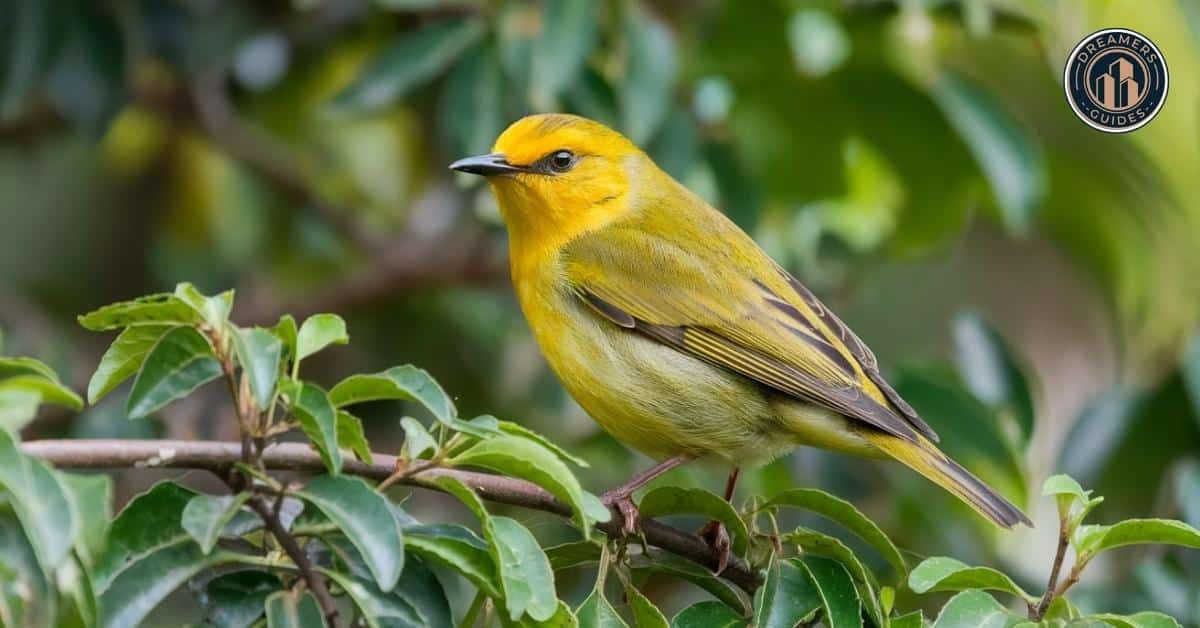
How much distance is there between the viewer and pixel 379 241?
18.9ft

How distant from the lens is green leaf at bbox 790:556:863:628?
8.43 feet

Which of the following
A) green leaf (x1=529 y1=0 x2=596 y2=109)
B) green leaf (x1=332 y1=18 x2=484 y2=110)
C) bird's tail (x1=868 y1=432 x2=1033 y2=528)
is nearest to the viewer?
bird's tail (x1=868 y1=432 x2=1033 y2=528)

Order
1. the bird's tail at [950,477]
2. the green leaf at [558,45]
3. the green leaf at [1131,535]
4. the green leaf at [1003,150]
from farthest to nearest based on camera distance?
the green leaf at [1003,150] < the green leaf at [558,45] < the bird's tail at [950,477] < the green leaf at [1131,535]

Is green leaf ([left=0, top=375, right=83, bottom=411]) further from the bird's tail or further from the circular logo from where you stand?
the circular logo

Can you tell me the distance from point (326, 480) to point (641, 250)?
2106 millimetres

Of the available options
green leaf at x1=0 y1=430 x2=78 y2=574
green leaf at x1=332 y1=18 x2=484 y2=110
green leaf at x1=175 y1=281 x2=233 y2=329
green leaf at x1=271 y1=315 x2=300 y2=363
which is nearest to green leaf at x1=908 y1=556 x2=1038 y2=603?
green leaf at x1=271 y1=315 x2=300 y2=363

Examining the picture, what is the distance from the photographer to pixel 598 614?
254 centimetres

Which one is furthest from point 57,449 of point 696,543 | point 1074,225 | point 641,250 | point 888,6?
point 1074,225

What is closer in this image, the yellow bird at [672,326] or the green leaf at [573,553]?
the green leaf at [573,553]

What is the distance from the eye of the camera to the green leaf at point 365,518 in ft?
6.95

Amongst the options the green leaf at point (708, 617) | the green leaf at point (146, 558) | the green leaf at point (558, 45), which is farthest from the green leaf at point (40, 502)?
the green leaf at point (558, 45)

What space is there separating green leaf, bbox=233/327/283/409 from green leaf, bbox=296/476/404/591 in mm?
154

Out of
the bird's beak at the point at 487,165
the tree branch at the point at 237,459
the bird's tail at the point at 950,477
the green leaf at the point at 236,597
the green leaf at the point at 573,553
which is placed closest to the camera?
the tree branch at the point at 237,459

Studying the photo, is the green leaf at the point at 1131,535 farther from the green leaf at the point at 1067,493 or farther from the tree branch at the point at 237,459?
the tree branch at the point at 237,459
